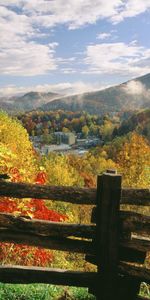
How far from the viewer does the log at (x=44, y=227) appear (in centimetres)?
841

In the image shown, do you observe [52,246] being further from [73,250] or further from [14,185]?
[14,185]

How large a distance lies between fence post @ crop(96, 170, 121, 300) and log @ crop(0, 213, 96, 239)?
272mm

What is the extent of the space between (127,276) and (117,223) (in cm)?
96

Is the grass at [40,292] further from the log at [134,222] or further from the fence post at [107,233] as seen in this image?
the log at [134,222]

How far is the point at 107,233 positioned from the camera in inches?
321

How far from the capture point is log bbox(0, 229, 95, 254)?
852 cm

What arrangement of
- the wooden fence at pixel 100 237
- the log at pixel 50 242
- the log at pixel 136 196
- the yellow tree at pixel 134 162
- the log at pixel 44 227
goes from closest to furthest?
the log at pixel 136 196 → the wooden fence at pixel 100 237 → the log at pixel 44 227 → the log at pixel 50 242 → the yellow tree at pixel 134 162

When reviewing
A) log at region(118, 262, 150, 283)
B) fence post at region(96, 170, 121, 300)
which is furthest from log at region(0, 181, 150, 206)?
log at region(118, 262, 150, 283)

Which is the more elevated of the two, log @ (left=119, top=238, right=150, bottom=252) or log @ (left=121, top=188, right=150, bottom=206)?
log @ (left=121, top=188, right=150, bottom=206)

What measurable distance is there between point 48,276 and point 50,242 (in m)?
0.61

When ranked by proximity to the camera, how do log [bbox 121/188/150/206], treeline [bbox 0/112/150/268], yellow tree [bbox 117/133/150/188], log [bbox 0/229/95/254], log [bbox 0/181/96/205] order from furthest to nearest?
yellow tree [bbox 117/133/150/188] < treeline [bbox 0/112/150/268] < log [bbox 0/229/95/254] < log [bbox 0/181/96/205] < log [bbox 121/188/150/206]

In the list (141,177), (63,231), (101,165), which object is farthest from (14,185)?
(101,165)

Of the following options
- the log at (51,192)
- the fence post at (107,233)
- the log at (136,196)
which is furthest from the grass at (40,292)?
the log at (136,196)

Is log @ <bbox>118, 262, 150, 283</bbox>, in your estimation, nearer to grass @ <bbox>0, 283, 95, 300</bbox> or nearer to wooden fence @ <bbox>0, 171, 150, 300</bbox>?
wooden fence @ <bbox>0, 171, 150, 300</bbox>
